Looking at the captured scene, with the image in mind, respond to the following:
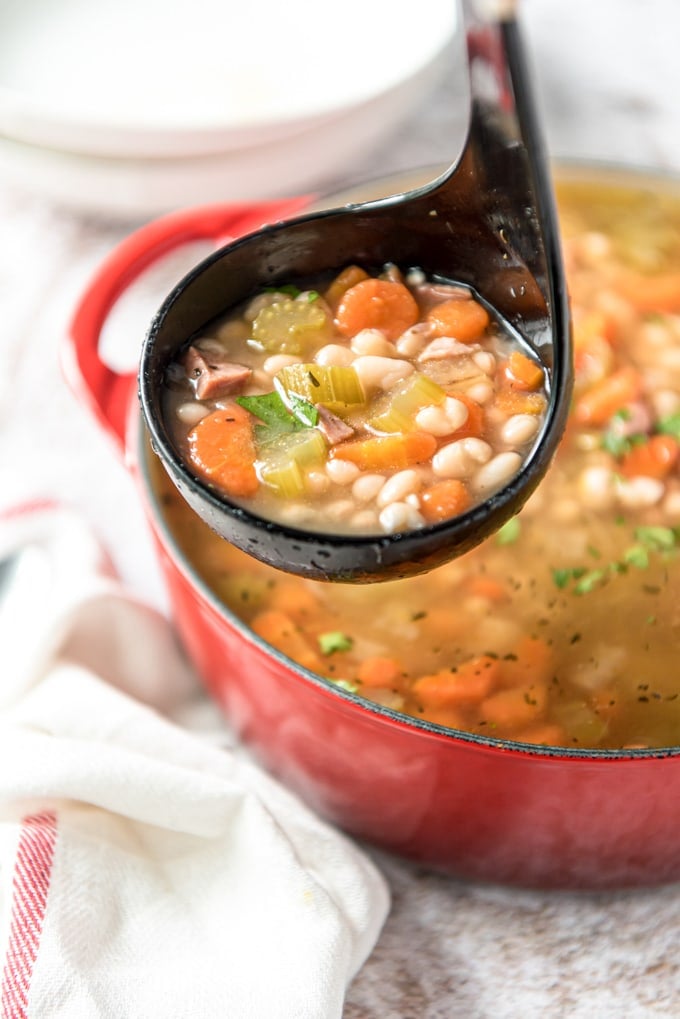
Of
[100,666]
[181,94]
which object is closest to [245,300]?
[100,666]

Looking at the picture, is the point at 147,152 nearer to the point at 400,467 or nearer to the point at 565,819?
the point at 400,467

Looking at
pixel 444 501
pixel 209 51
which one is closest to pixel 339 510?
pixel 444 501

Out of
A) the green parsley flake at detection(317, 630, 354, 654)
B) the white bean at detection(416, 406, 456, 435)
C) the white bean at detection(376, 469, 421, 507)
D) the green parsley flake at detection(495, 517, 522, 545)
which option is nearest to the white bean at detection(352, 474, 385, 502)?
the white bean at detection(376, 469, 421, 507)

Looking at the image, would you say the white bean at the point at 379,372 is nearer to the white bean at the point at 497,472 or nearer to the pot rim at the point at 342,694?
the white bean at the point at 497,472

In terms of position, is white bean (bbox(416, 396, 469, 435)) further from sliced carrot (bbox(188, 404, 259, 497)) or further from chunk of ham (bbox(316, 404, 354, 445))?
sliced carrot (bbox(188, 404, 259, 497))

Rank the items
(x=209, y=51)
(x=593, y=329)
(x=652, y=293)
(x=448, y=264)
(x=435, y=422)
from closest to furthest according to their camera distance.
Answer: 1. (x=435, y=422)
2. (x=448, y=264)
3. (x=593, y=329)
4. (x=652, y=293)
5. (x=209, y=51)

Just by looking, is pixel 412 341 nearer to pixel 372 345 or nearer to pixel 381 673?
pixel 372 345
